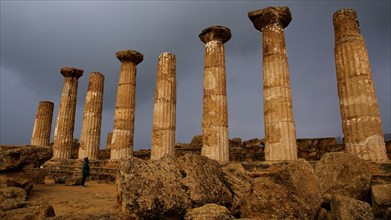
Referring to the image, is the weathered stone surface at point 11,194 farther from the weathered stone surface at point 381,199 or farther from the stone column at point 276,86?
the stone column at point 276,86

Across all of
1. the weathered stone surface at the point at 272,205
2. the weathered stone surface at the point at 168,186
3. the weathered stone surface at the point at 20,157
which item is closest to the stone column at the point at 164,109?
the weathered stone surface at the point at 20,157

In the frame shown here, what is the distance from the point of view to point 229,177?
20.9 ft

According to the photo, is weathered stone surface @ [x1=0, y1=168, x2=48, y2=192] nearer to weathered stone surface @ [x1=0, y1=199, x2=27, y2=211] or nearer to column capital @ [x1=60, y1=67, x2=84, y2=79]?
weathered stone surface @ [x1=0, y1=199, x2=27, y2=211]

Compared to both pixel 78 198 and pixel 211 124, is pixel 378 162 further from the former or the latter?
pixel 78 198

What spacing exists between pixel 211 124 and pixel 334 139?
9.23 meters

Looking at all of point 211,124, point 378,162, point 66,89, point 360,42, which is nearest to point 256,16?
point 360,42

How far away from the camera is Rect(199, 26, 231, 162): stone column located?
482 inches

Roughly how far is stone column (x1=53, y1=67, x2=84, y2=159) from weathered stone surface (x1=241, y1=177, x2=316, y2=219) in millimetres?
16081

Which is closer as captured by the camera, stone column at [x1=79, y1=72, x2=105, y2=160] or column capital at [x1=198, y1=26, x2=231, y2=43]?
column capital at [x1=198, y1=26, x2=231, y2=43]

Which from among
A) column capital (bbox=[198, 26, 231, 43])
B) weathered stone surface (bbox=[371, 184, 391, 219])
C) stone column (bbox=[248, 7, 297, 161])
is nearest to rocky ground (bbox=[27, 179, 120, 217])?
weathered stone surface (bbox=[371, 184, 391, 219])

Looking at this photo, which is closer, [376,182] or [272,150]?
[376,182]

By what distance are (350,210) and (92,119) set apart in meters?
16.0

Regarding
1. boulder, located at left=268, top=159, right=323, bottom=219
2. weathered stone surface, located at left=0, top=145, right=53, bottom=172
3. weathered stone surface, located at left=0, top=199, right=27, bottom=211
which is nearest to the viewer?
weathered stone surface, located at left=0, top=199, right=27, bottom=211

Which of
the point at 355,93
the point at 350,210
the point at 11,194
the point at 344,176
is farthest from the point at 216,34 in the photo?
the point at 11,194
